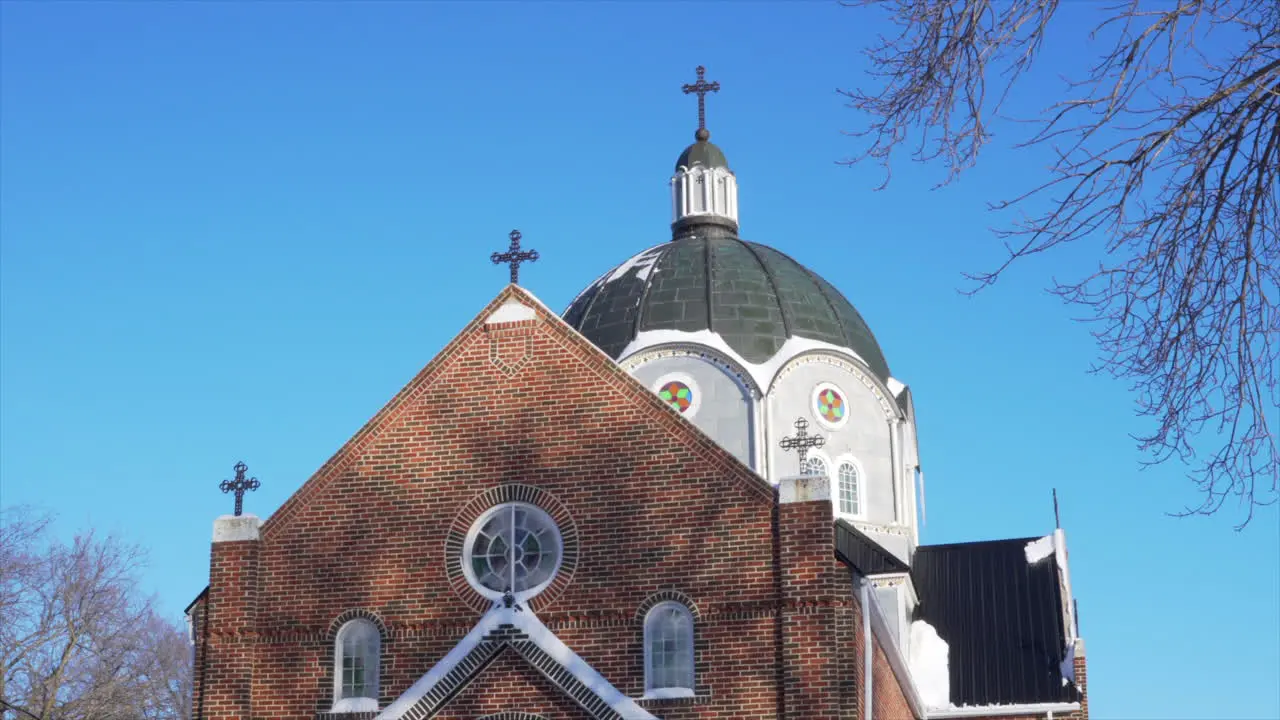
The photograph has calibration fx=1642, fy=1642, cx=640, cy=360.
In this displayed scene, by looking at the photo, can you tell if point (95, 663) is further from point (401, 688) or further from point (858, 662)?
point (858, 662)

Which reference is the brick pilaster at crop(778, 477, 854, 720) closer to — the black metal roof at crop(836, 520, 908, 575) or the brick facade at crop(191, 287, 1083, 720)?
the brick facade at crop(191, 287, 1083, 720)

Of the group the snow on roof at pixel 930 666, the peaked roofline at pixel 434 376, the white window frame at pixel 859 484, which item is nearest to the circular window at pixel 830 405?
the white window frame at pixel 859 484

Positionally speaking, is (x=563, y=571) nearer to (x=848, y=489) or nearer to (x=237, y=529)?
(x=237, y=529)

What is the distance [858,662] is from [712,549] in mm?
2286

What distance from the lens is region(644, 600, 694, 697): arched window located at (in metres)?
19.9

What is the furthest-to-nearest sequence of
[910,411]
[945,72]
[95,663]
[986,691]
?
[95,663]
[910,411]
[986,691]
[945,72]

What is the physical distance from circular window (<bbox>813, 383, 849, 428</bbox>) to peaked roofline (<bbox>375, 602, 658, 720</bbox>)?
39.9 feet

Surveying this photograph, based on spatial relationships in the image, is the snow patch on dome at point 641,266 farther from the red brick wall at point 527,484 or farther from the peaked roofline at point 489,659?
the peaked roofline at point 489,659

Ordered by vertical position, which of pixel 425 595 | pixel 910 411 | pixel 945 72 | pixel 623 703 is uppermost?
pixel 910 411

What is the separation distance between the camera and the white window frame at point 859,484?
3128cm

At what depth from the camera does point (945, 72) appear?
11.0 m

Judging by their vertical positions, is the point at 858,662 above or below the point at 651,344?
below

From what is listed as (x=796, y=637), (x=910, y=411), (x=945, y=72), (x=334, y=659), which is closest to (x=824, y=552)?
(x=796, y=637)

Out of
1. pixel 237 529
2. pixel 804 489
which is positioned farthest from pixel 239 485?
pixel 804 489
